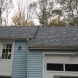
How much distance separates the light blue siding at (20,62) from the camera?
8258 millimetres

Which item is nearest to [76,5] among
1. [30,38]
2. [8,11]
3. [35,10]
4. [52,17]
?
[52,17]

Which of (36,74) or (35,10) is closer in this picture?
(36,74)

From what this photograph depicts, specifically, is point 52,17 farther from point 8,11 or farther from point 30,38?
point 30,38

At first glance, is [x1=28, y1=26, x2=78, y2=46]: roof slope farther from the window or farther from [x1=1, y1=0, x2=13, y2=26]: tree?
[x1=1, y1=0, x2=13, y2=26]: tree

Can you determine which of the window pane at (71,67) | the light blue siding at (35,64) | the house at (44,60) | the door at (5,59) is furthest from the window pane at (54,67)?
the door at (5,59)

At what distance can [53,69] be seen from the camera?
7762 millimetres

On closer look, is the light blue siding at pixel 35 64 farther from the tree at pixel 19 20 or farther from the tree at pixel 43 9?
the tree at pixel 43 9

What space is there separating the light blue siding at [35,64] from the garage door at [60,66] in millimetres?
305

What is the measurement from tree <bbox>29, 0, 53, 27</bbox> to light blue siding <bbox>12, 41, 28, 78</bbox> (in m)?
15.4

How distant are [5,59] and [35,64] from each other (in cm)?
205

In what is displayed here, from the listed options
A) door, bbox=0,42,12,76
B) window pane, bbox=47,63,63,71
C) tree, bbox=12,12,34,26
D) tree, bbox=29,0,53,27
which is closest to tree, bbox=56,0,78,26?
tree, bbox=29,0,53,27

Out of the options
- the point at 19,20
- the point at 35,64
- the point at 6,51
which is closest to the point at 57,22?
the point at 19,20

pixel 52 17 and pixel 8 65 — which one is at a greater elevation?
pixel 52 17

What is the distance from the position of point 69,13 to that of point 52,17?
2765mm
